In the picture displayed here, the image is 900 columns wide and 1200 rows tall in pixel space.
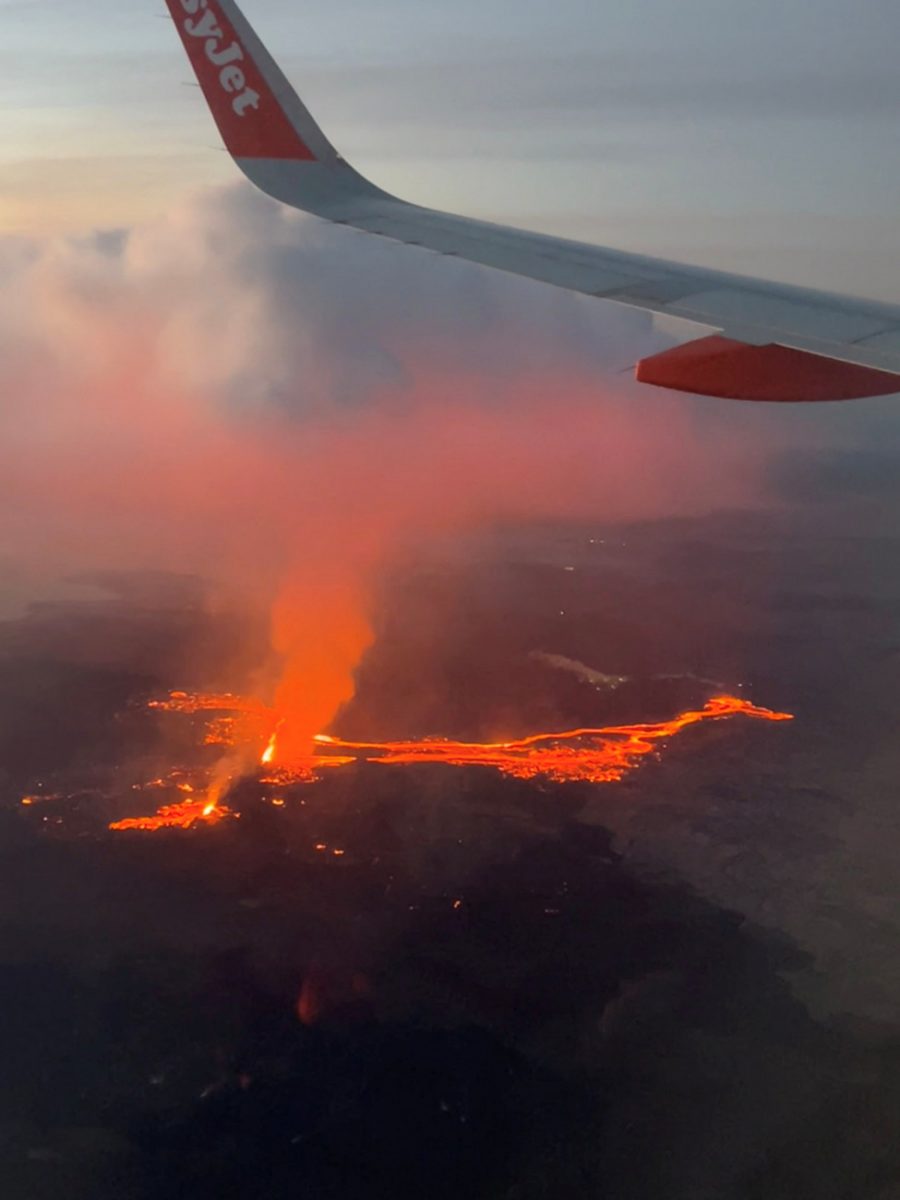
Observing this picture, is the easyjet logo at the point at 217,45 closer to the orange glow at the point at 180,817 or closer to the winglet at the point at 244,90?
the winglet at the point at 244,90

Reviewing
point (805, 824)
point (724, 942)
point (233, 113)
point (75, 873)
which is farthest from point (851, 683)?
point (233, 113)

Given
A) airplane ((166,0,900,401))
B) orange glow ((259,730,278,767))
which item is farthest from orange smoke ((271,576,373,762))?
airplane ((166,0,900,401))

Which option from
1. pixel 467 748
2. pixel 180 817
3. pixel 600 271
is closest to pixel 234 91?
pixel 600 271

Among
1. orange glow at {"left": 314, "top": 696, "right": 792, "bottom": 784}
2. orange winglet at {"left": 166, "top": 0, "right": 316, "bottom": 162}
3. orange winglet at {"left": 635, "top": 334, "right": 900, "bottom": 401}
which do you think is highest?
orange winglet at {"left": 166, "top": 0, "right": 316, "bottom": 162}

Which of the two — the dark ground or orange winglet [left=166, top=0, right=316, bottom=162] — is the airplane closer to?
orange winglet [left=166, top=0, right=316, bottom=162]

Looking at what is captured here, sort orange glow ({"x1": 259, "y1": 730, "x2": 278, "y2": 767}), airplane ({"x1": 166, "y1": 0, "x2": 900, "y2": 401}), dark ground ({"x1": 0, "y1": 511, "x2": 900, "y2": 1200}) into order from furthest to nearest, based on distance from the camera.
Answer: orange glow ({"x1": 259, "y1": 730, "x2": 278, "y2": 767}), dark ground ({"x1": 0, "y1": 511, "x2": 900, "y2": 1200}), airplane ({"x1": 166, "y1": 0, "x2": 900, "y2": 401})

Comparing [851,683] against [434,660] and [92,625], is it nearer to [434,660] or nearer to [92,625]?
[434,660]

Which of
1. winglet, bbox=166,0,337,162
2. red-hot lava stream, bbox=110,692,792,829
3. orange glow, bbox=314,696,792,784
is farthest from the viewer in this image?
orange glow, bbox=314,696,792,784

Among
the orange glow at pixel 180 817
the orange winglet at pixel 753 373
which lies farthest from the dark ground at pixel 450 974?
the orange winglet at pixel 753 373
